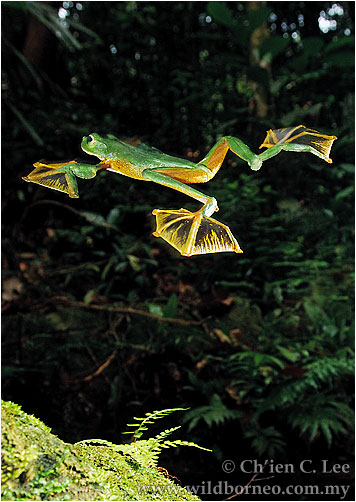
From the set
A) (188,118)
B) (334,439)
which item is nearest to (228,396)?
(334,439)

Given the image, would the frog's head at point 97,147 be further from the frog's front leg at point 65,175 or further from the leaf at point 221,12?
the leaf at point 221,12

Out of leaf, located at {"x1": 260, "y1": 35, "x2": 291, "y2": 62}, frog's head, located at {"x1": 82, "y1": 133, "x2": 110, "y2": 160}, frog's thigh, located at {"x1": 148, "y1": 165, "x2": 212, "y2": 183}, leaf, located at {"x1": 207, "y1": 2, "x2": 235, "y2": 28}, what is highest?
leaf, located at {"x1": 207, "y1": 2, "x2": 235, "y2": 28}

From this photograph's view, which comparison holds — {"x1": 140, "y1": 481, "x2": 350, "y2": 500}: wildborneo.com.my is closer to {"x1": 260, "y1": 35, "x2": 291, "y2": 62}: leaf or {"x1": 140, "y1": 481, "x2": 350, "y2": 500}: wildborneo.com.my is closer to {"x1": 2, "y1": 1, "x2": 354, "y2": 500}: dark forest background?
{"x1": 2, "y1": 1, "x2": 354, "y2": 500}: dark forest background

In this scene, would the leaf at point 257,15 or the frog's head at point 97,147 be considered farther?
the leaf at point 257,15

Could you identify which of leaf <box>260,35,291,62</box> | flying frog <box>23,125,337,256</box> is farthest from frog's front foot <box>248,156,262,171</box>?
leaf <box>260,35,291,62</box>

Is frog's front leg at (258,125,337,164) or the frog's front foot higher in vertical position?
frog's front leg at (258,125,337,164)

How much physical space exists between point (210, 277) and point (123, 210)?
532mm

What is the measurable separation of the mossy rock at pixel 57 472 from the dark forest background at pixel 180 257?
0.78 m

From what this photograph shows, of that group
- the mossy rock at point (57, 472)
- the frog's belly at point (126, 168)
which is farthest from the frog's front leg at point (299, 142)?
the mossy rock at point (57, 472)

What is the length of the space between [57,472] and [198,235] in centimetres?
23

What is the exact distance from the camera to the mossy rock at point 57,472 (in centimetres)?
37

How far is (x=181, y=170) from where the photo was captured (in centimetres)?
43

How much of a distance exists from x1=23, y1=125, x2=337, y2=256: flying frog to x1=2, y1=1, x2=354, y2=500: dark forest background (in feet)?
3.13

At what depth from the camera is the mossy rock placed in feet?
1.21
